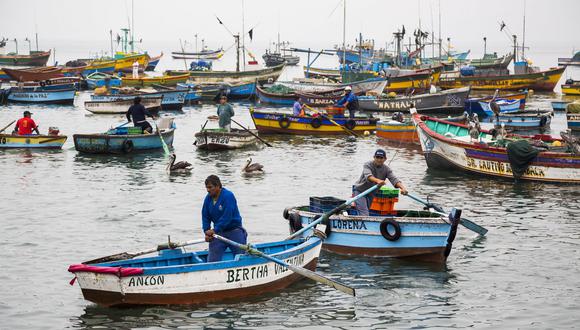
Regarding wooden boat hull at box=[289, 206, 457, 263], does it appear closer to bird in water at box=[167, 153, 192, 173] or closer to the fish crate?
the fish crate

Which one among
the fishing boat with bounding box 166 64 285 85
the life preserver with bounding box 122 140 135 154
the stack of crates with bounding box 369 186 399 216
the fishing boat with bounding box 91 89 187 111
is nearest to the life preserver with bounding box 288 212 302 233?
the stack of crates with bounding box 369 186 399 216

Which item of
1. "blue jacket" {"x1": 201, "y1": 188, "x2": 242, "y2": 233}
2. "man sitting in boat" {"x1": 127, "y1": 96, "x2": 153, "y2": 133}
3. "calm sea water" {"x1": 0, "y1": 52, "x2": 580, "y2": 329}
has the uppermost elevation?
"man sitting in boat" {"x1": 127, "y1": 96, "x2": 153, "y2": 133}

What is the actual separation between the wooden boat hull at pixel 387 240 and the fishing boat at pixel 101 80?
50557 millimetres

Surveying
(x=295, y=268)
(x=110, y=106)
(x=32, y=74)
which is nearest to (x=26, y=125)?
(x=110, y=106)

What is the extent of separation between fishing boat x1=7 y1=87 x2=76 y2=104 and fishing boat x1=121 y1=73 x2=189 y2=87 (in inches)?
257

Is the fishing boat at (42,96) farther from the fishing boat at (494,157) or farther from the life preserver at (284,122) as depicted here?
the fishing boat at (494,157)

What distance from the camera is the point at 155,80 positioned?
64875 millimetres

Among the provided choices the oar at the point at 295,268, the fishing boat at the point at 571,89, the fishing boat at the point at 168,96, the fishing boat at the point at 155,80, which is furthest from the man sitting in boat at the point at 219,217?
the fishing boat at the point at 571,89

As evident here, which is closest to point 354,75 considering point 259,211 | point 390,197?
point 259,211

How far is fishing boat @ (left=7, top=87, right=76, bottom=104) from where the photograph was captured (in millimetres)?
57594

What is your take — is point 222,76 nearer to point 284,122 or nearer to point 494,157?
point 284,122

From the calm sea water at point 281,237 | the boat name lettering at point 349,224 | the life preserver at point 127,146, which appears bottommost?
the calm sea water at point 281,237

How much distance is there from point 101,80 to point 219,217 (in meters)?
58.7

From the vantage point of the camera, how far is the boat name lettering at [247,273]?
14125 mm
